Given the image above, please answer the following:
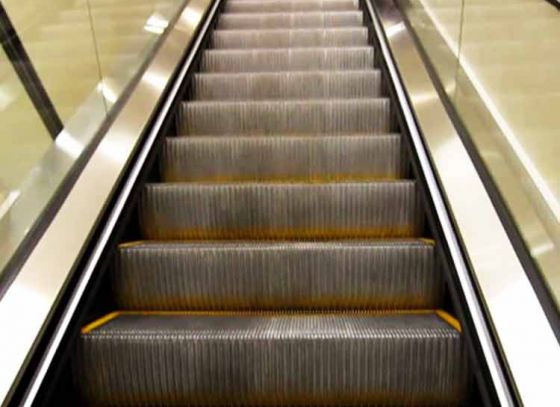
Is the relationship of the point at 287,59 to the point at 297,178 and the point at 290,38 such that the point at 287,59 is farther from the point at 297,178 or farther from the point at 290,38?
the point at 297,178

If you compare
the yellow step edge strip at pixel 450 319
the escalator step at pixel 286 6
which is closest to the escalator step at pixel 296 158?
the yellow step edge strip at pixel 450 319

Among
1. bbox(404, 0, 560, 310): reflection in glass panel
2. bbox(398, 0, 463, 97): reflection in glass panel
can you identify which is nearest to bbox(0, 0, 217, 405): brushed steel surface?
bbox(404, 0, 560, 310): reflection in glass panel

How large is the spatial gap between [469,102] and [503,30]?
50 cm

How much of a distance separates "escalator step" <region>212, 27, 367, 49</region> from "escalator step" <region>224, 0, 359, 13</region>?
81cm

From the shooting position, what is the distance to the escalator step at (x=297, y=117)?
3.10m

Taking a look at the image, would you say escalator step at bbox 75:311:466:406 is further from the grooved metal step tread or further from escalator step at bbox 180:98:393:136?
the grooved metal step tread

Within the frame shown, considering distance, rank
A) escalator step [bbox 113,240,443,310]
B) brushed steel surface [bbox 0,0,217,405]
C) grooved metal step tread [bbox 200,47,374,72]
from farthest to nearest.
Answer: grooved metal step tread [bbox 200,47,374,72] → escalator step [bbox 113,240,443,310] → brushed steel surface [bbox 0,0,217,405]

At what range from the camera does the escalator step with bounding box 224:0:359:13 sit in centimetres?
507

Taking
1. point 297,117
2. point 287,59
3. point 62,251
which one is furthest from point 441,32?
point 62,251

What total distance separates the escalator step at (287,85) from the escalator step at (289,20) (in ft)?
4.26

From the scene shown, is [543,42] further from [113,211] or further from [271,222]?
[113,211]

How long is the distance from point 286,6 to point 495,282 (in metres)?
4.20

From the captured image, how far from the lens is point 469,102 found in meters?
2.32

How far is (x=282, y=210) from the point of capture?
2400 mm
